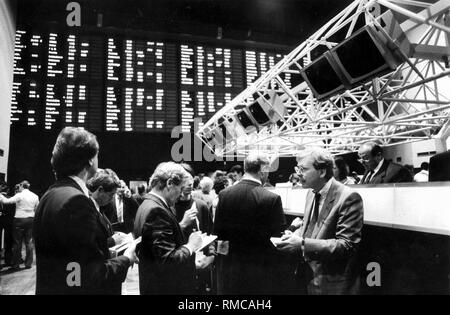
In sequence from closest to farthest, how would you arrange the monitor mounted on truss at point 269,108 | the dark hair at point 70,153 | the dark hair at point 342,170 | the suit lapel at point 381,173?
1. the dark hair at point 70,153
2. the suit lapel at point 381,173
3. the dark hair at point 342,170
4. the monitor mounted on truss at point 269,108

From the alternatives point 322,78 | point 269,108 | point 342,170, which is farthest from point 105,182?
point 269,108

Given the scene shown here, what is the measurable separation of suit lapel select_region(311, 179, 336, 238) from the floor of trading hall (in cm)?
258

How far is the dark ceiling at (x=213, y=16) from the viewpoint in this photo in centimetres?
430

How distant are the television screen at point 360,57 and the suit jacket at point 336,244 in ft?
5.05

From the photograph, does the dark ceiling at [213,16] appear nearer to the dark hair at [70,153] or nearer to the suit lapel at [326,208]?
the suit lapel at [326,208]

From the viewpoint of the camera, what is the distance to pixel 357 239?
1.55 meters

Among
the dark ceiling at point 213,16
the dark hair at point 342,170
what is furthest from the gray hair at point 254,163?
the dark hair at point 342,170

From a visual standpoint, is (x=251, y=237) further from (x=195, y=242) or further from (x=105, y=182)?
(x=105, y=182)

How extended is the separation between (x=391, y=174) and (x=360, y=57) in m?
1.23

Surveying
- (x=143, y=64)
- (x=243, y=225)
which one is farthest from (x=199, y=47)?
(x=243, y=225)

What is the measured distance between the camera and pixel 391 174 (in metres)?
3.11

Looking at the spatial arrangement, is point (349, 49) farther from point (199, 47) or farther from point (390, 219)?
point (199, 47)

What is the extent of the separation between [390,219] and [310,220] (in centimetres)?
62
